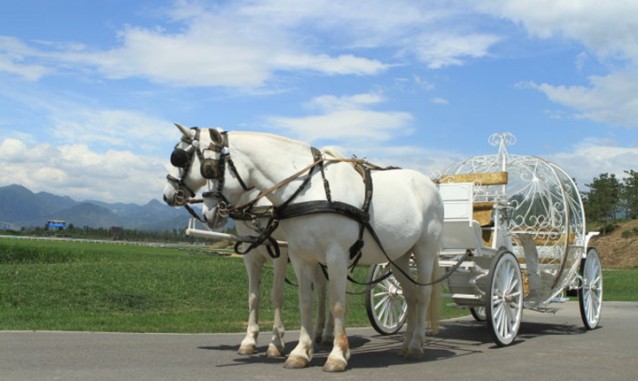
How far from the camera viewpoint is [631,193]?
82.6 metres

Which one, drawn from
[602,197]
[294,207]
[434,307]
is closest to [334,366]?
[294,207]

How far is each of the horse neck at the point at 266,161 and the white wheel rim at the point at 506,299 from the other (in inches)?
148

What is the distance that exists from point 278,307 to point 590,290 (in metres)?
6.55

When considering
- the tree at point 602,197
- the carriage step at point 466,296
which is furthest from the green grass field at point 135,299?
the tree at point 602,197

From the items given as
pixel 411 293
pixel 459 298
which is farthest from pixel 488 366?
pixel 459 298

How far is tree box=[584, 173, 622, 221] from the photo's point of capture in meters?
81.1

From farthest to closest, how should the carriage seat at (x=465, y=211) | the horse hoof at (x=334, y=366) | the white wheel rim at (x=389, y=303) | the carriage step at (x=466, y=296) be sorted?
the white wheel rim at (x=389, y=303) → the carriage seat at (x=465, y=211) → the carriage step at (x=466, y=296) → the horse hoof at (x=334, y=366)

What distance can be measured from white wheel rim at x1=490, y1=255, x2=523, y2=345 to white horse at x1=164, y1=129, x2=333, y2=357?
2.44 m

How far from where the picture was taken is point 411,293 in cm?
935

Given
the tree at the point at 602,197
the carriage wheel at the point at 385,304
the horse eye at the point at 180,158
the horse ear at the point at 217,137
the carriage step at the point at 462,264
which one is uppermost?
the tree at the point at 602,197

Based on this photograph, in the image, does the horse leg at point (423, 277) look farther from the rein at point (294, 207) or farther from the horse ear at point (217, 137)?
the horse ear at point (217, 137)

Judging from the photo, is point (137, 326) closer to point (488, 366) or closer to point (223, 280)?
point (488, 366)

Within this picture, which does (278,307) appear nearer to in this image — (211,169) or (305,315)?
(305,315)

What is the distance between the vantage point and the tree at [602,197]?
81062mm
